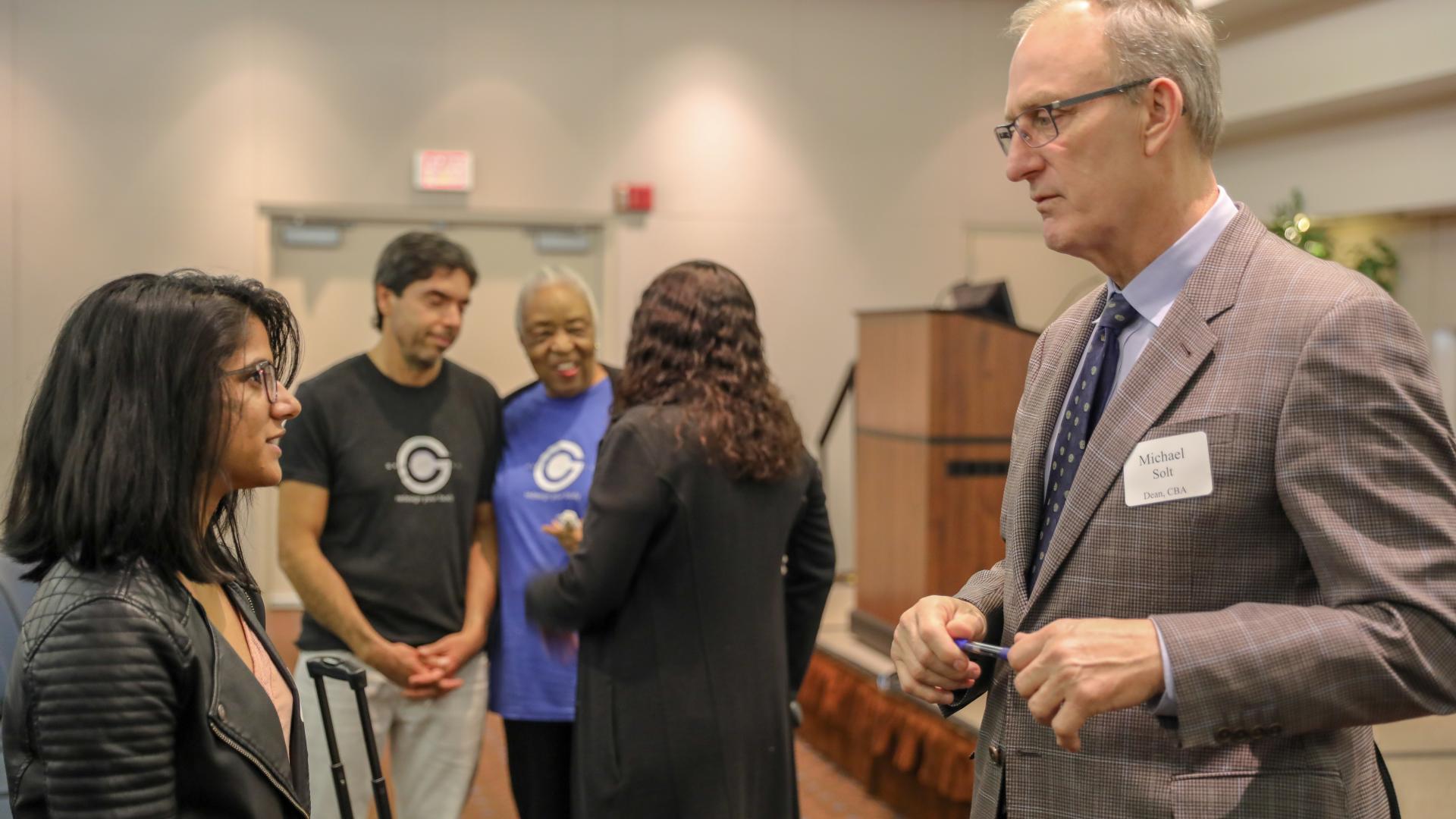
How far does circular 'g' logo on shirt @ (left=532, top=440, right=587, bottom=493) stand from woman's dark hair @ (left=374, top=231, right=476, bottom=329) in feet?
1.57

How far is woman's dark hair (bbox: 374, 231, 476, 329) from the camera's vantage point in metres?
2.64

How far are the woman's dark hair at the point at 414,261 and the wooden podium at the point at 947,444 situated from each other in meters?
1.98

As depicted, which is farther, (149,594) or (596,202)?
(596,202)

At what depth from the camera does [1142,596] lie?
1.11 metres

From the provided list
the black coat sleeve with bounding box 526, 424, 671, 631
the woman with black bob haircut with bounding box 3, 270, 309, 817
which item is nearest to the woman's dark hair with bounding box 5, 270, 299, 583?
the woman with black bob haircut with bounding box 3, 270, 309, 817

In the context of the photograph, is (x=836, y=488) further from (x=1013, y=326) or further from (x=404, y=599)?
(x=404, y=599)

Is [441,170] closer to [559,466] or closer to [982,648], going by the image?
[559,466]

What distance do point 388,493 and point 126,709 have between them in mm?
1387

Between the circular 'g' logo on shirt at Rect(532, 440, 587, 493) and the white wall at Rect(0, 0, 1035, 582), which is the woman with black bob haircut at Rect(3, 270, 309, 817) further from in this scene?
the white wall at Rect(0, 0, 1035, 582)

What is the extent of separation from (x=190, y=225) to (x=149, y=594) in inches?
213

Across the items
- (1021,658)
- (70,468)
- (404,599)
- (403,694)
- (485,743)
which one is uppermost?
(70,468)

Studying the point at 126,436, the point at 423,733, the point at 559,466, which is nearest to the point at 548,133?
the point at 559,466

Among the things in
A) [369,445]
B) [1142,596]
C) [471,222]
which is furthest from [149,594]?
[471,222]

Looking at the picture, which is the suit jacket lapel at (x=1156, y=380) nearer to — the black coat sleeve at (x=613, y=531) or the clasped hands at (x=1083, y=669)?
the clasped hands at (x=1083, y=669)
